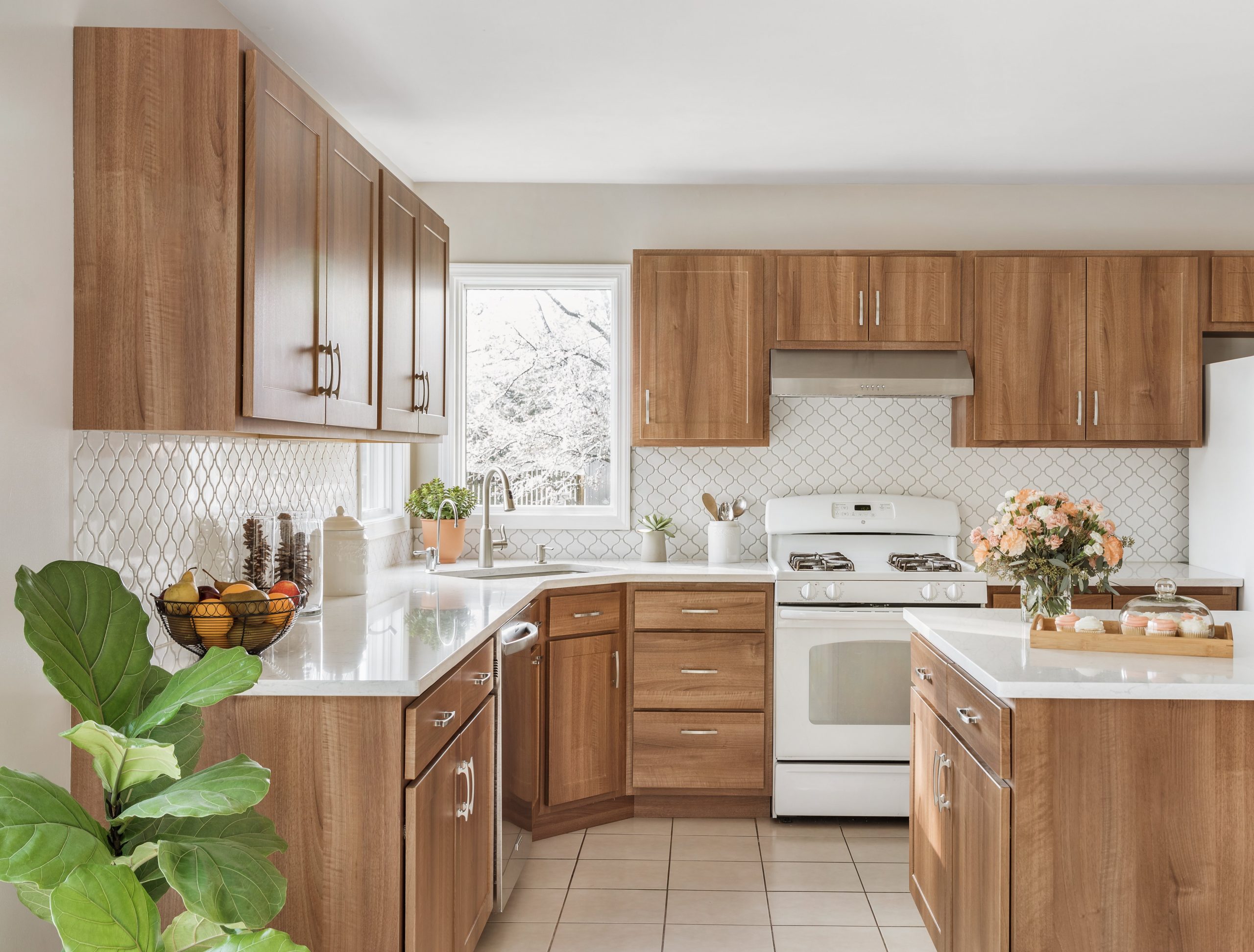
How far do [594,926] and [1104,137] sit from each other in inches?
131

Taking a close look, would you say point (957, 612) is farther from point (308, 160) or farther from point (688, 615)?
point (308, 160)

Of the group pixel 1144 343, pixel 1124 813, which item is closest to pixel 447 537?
pixel 1124 813

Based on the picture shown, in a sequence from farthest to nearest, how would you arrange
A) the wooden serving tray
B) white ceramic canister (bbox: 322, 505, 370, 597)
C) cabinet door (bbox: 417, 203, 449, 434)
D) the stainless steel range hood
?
the stainless steel range hood, cabinet door (bbox: 417, 203, 449, 434), white ceramic canister (bbox: 322, 505, 370, 597), the wooden serving tray

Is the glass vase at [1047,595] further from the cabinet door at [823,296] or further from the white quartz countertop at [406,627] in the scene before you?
the cabinet door at [823,296]

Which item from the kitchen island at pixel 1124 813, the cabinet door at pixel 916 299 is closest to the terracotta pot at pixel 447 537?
the cabinet door at pixel 916 299

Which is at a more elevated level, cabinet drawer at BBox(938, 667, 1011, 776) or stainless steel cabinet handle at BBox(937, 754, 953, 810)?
cabinet drawer at BBox(938, 667, 1011, 776)

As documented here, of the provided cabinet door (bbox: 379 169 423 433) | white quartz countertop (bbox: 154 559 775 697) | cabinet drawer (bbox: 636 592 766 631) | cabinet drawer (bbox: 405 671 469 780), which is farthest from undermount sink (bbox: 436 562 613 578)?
cabinet drawer (bbox: 405 671 469 780)

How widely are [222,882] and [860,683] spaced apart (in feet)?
9.50

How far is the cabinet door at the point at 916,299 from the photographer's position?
13.1 feet

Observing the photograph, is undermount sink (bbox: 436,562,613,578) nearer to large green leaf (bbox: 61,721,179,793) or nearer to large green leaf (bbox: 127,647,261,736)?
large green leaf (bbox: 127,647,261,736)

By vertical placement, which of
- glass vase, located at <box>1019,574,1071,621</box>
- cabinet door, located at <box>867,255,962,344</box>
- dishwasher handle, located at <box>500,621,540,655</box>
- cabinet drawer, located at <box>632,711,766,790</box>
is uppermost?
cabinet door, located at <box>867,255,962,344</box>

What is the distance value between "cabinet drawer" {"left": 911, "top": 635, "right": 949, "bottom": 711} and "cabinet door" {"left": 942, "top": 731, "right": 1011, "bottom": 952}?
0.15m

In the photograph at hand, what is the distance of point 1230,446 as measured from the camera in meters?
3.87

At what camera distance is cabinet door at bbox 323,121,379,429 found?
233 centimetres
